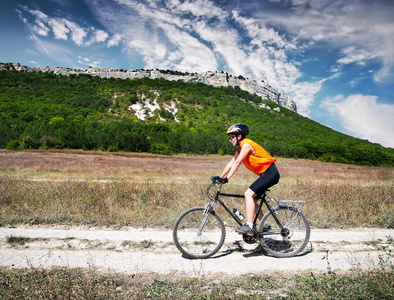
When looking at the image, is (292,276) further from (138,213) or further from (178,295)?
(138,213)

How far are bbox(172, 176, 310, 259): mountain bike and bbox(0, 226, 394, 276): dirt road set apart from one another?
0.72 feet

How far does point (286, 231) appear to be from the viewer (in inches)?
183

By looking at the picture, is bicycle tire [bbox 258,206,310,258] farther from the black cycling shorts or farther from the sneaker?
the black cycling shorts

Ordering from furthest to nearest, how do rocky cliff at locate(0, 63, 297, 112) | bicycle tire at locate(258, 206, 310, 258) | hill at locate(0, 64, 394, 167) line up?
rocky cliff at locate(0, 63, 297, 112) < hill at locate(0, 64, 394, 167) < bicycle tire at locate(258, 206, 310, 258)

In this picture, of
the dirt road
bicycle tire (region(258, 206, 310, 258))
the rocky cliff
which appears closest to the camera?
the dirt road

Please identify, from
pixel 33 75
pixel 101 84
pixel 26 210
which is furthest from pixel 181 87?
pixel 26 210

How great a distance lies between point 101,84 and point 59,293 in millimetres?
157708

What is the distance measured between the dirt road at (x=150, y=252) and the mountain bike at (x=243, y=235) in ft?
0.72

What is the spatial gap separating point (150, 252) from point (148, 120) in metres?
117

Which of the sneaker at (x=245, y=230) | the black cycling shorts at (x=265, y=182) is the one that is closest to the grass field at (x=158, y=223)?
the sneaker at (x=245, y=230)

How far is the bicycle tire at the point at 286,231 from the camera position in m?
4.54

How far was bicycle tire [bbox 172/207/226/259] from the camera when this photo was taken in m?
4.29

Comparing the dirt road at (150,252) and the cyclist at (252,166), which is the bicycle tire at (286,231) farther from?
the cyclist at (252,166)

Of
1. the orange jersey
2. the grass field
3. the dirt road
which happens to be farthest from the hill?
the orange jersey
